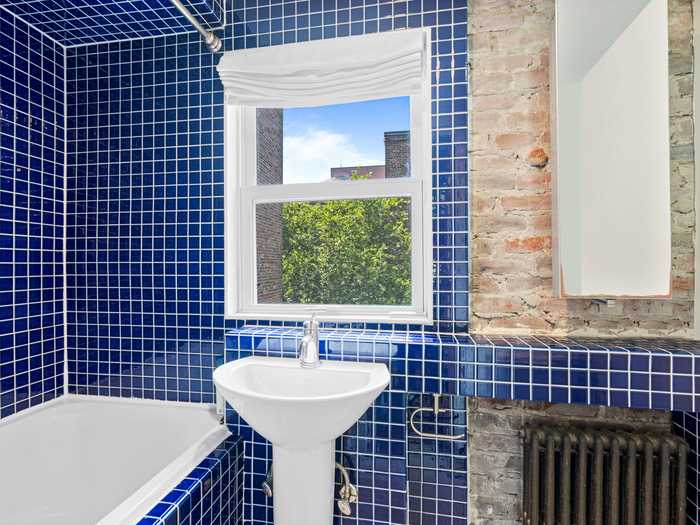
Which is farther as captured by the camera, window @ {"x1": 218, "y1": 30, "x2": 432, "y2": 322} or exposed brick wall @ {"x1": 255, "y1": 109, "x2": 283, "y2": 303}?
exposed brick wall @ {"x1": 255, "y1": 109, "x2": 283, "y2": 303}

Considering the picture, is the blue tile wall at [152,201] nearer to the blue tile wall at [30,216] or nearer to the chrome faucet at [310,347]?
the blue tile wall at [30,216]

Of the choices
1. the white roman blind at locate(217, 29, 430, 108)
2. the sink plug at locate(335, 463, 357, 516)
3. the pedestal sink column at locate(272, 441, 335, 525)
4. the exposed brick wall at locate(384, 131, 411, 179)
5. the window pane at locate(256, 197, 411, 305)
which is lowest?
the sink plug at locate(335, 463, 357, 516)

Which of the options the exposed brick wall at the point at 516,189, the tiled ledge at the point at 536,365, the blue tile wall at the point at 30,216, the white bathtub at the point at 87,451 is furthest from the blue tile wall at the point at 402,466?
the blue tile wall at the point at 30,216

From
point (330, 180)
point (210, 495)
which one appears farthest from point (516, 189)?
point (210, 495)

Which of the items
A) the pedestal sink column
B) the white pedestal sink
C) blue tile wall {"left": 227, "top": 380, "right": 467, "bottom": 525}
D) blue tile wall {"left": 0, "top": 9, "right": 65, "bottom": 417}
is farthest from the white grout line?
blue tile wall {"left": 227, "top": 380, "right": 467, "bottom": 525}

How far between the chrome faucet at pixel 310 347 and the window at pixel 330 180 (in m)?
0.23

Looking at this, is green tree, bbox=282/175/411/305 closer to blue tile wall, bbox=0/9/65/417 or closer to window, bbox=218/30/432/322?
window, bbox=218/30/432/322

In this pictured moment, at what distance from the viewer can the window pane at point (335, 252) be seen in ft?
5.51

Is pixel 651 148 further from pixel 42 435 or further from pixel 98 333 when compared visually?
pixel 42 435

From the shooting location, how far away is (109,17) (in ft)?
5.41

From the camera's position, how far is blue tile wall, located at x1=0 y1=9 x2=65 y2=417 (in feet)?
5.34

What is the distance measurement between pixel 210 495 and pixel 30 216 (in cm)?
137

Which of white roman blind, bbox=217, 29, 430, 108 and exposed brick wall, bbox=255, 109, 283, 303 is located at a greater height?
white roman blind, bbox=217, 29, 430, 108

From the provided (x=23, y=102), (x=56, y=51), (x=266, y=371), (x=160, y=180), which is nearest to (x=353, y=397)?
(x=266, y=371)
